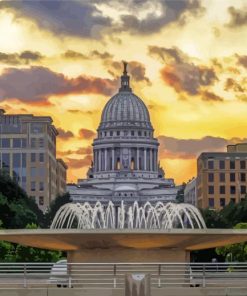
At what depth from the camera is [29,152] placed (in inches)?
7126

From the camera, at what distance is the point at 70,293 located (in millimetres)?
33562

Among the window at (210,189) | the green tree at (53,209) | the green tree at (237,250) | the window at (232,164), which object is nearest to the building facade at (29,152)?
the green tree at (53,209)

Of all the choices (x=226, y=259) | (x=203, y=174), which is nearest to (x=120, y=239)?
(x=226, y=259)

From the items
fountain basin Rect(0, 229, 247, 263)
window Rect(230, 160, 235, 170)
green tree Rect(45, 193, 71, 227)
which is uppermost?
window Rect(230, 160, 235, 170)

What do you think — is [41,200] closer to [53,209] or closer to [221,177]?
[53,209]

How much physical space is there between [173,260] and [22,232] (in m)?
5.89

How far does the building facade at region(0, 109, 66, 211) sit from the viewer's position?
587 feet

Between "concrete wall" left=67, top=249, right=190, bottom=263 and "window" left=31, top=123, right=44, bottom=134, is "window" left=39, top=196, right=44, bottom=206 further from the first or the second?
"concrete wall" left=67, top=249, right=190, bottom=263

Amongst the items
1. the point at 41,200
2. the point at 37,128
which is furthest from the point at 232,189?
the point at 37,128

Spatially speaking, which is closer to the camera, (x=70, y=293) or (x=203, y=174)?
(x=70, y=293)

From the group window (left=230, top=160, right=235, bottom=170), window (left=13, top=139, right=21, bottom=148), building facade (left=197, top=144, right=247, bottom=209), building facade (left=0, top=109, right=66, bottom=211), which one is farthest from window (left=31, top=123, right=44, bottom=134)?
window (left=230, top=160, right=235, bottom=170)

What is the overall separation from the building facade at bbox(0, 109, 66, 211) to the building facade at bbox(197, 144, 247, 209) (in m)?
28.1

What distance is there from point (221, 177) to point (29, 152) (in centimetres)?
3491

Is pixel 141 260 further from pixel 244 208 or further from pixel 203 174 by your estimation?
pixel 203 174
